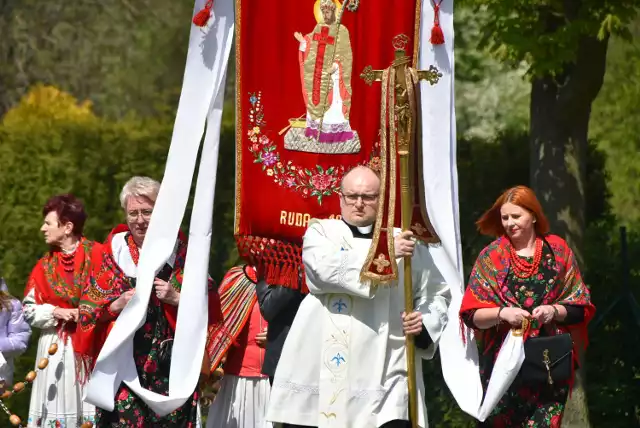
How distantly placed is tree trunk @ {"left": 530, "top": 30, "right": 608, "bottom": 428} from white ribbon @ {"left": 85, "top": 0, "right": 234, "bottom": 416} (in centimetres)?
366

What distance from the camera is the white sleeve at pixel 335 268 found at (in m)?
7.55

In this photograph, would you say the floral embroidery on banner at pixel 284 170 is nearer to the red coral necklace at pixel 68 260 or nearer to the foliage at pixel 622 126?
the red coral necklace at pixel 68 260

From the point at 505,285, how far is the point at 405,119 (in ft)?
4.15

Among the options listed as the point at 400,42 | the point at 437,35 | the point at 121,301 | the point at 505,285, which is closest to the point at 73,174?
the point at 121,301

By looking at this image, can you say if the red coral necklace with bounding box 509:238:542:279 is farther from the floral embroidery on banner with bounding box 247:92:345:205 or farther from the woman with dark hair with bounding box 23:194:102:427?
the woman with dark hair with bounding box 23:194:102:427

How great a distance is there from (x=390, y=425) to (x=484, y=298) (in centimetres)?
104

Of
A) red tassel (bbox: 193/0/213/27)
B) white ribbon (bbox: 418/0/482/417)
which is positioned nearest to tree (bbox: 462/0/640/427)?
white ribbon (bbox: 418/0/482/417)

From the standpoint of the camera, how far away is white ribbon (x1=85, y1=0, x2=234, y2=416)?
8.16 metres

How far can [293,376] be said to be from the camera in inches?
307

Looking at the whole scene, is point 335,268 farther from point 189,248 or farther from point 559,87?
point 559,87

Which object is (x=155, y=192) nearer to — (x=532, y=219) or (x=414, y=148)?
(x=414, y=148)

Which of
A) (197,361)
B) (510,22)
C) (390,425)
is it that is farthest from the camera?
(510,22)

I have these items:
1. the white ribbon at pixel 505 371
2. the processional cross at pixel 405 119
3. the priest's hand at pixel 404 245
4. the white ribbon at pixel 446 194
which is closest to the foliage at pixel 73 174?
the white ribbon at pixel 446 194

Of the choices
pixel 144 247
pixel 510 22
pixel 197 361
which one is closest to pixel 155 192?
pixel 144 247
